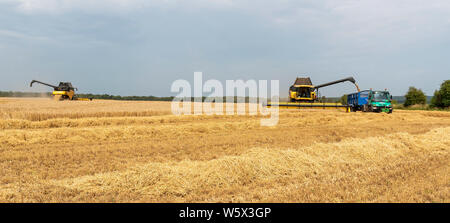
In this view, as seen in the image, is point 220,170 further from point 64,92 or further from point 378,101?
point 64,92

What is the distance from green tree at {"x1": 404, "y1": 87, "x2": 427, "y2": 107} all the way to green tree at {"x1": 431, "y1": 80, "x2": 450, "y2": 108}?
570cm

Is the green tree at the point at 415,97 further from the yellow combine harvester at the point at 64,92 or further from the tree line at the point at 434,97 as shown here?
the yellow combine harvester at the point at 64,92

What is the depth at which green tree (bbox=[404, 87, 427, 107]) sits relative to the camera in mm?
44844

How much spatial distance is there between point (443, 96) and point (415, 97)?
26.3 feet

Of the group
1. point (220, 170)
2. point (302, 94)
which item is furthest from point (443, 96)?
point (220, 170)

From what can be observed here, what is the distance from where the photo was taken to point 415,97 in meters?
45.2

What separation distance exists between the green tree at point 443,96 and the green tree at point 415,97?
5.70 m

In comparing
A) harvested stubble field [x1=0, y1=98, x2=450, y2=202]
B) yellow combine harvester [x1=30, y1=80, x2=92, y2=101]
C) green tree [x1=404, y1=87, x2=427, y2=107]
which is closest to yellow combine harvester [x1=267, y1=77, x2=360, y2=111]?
harvested stubble field [x1=0, y1=98, x2=450, y2=202]

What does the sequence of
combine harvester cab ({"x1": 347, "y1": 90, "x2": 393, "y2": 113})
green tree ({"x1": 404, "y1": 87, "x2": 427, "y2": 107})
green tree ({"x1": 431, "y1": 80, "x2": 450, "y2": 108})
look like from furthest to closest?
green tree ({"x1": 404, "y1": 87, "x2": 427, "y2": 107}) → green tree ({"x1": 431, "y1": 80, "x2": 450, "y2": 108}) → combine harvester cab ({"x1": 347, "y1": 90, "x2": 393, "y2": 113})

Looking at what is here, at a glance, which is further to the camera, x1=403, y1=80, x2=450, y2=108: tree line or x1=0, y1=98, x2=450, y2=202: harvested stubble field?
x1=403, y1=80, x2=450, y2=108: tree line

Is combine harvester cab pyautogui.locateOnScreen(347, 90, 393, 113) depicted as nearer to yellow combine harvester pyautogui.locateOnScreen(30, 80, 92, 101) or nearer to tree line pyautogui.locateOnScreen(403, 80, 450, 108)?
tree line pyautogui.locateOnScreen(403, 80, 450, 108)

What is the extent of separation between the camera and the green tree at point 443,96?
36.7 metres

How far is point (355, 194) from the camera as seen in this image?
471 cm
